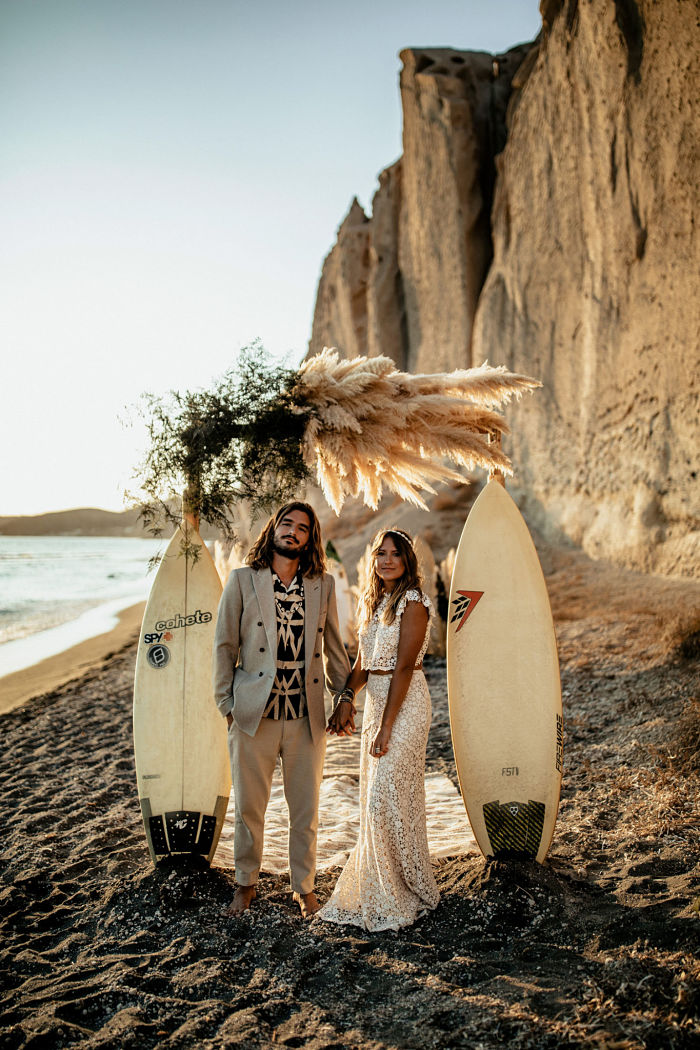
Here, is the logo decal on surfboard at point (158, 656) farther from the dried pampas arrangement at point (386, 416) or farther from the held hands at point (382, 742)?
the held hands at point (382, 742)

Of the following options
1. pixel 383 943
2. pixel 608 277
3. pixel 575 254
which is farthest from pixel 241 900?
pixel 575 254

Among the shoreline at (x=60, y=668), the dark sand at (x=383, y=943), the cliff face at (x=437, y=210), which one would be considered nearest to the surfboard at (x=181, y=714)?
the dark sand at (x=383, y=943)

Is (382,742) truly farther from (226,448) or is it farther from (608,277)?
(608,277)

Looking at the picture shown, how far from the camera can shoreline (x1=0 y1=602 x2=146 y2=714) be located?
8.29 meters

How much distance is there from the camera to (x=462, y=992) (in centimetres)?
235

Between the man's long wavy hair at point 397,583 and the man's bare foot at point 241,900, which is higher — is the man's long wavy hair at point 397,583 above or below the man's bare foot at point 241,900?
above

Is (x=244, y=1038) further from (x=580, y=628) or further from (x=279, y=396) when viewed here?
(x=580, y=628)

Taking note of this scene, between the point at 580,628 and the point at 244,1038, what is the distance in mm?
6362

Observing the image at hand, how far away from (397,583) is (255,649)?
0.71m

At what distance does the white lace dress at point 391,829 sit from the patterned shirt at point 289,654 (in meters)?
0.34

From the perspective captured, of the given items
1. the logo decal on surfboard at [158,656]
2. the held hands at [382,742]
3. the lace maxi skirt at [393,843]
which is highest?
the logo decal on surfboard at [158,656]

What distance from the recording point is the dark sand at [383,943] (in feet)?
7.16

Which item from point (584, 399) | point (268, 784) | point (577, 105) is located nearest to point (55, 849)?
point (268, 784)

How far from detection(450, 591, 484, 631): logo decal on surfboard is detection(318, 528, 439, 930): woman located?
0.50 meters
